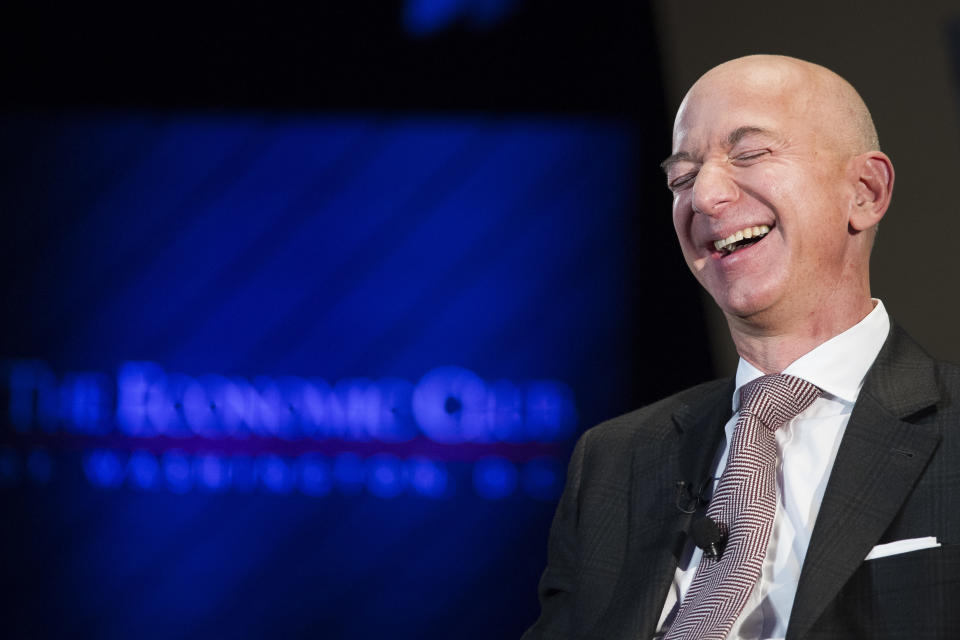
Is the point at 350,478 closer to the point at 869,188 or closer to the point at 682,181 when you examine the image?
the point at 682,181

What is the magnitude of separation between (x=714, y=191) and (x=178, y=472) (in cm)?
214

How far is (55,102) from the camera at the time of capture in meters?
3.25

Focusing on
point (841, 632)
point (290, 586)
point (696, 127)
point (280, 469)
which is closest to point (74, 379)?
point (280, 469)

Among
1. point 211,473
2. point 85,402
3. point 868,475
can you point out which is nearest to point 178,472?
point 211,473

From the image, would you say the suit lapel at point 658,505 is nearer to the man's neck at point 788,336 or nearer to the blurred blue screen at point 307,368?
the man's neck at point 788,336

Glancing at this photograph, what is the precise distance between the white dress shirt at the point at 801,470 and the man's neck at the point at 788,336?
0.9 inches

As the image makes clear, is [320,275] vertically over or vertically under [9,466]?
over

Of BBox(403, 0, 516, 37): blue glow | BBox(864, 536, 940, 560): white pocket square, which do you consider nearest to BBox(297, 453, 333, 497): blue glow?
BBox(403, 0, 516, 37): blue glow

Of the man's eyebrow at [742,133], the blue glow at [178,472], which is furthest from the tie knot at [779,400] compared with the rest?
the blue glow at [178,472]

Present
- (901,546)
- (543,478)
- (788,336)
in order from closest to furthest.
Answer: (901,546)
(788,336)
(543,478)

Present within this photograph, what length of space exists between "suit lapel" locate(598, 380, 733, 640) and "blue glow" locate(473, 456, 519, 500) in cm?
142

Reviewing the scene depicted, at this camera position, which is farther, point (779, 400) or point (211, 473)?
point (211, 473)

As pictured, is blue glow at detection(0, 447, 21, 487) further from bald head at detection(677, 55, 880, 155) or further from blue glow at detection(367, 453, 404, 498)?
bald head at detection(677, 55, 880, 155)

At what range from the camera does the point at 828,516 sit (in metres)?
1.24
